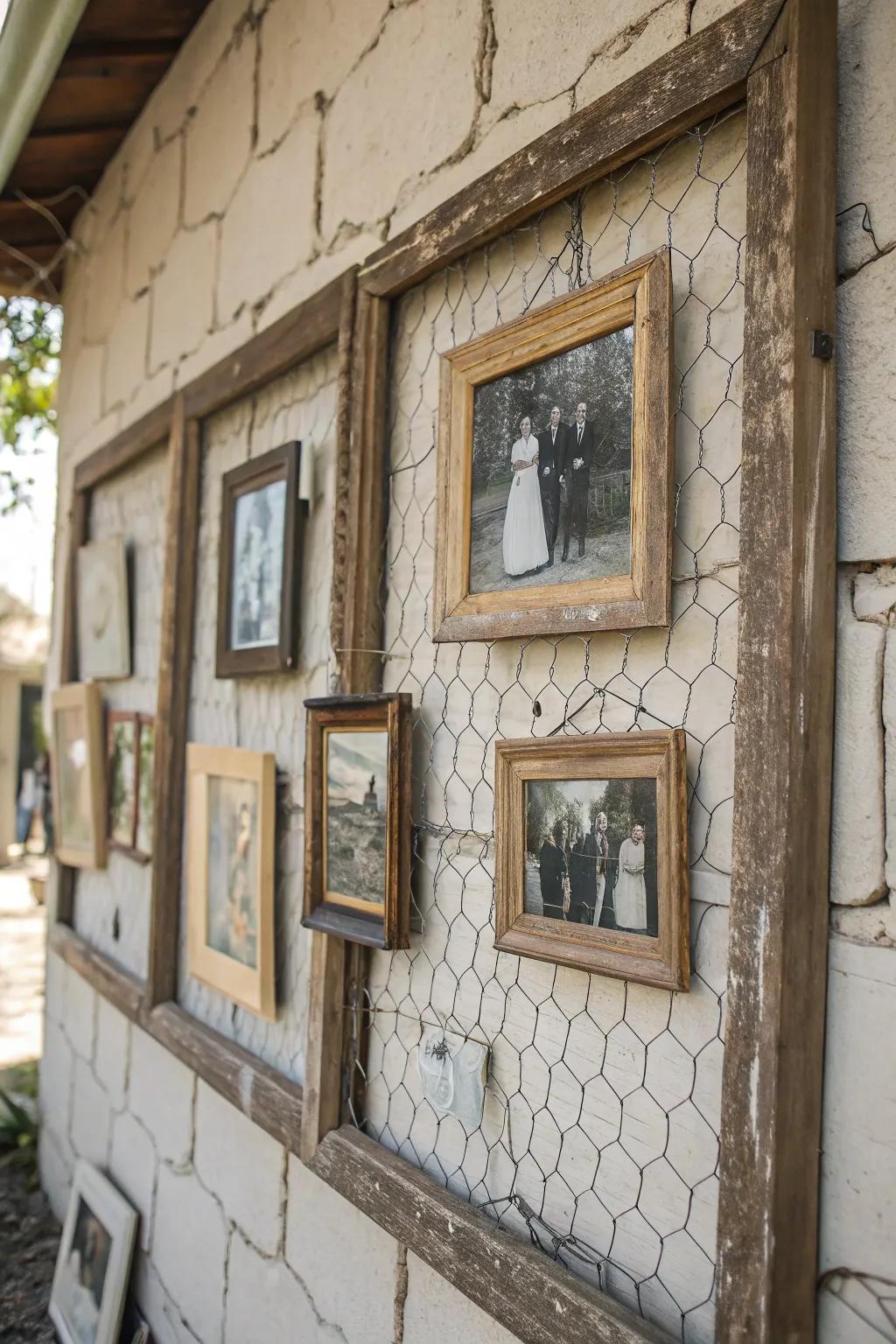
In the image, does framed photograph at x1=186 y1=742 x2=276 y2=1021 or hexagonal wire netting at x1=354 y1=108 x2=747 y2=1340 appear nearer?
hexagonal wire netting at x1=354 y1=108 x2=747 y2=1340

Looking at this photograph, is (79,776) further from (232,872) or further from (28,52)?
(28,52)

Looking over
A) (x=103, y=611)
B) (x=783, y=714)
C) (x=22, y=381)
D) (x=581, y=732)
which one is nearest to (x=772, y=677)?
(x=783, y=714)

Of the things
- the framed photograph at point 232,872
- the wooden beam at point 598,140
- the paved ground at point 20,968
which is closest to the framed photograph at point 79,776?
the framed photograph at point 232,872

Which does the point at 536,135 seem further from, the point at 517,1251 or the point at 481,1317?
the point at 481,1317

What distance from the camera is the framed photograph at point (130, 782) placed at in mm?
2430

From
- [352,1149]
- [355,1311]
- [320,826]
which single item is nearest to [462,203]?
[320,826]

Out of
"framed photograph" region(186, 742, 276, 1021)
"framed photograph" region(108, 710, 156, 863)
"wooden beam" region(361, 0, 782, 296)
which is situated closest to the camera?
"wooden beam" region(361, 0, 782, 296)

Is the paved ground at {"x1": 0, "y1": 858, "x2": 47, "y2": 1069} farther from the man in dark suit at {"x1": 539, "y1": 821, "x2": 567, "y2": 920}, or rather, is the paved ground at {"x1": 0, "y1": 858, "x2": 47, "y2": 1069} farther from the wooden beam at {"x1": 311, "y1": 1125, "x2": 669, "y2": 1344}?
the man in dark suit at {"x1": 539, "y1": 821, "x2": 567, "y2": 920}

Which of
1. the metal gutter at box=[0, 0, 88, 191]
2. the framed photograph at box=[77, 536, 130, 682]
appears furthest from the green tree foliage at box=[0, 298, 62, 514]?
the metal gutter at box=[0, 0, 88, 191]

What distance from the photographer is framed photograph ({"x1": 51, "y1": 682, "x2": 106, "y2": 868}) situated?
8.80ft

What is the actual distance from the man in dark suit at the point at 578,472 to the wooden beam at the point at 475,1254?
0.79 m

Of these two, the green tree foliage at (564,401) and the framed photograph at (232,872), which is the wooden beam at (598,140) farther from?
the framed photograph at (232,872)

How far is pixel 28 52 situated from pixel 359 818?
4.99ft

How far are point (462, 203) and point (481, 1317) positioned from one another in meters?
1.41
